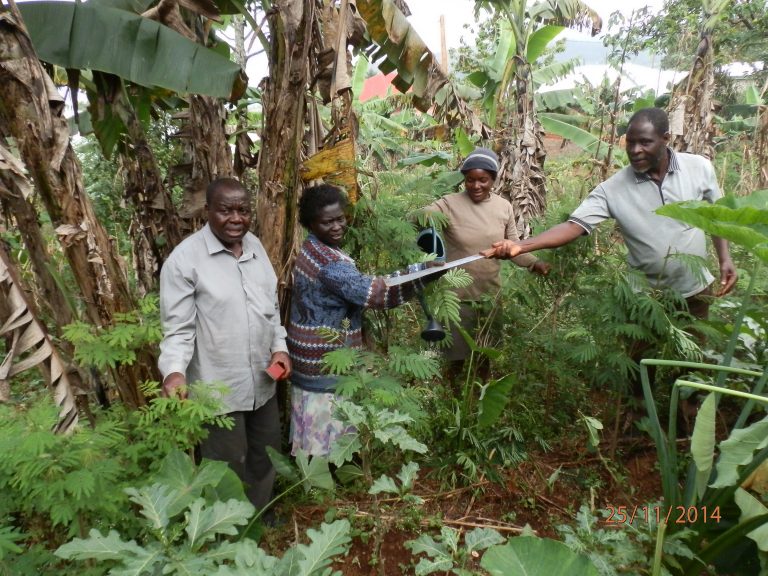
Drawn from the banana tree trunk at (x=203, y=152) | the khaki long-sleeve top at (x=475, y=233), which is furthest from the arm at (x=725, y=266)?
the banana tree trunk at (x=203, y=152)

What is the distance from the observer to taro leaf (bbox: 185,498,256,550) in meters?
1.49

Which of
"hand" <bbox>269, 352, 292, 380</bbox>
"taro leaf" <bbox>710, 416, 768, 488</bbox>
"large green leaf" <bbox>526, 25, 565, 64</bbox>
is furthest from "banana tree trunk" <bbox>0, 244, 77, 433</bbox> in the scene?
"large green leaf" <bbox>526, 25, 565, 64</bbox>

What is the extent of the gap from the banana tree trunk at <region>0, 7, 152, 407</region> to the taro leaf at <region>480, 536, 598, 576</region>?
184 cm

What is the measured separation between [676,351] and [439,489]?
1.44 metres

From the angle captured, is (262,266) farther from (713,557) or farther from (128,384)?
(713,557)

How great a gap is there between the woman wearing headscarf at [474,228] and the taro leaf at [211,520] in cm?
222

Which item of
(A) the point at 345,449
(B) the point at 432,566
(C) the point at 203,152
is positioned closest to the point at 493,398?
(A) the point at 345,449

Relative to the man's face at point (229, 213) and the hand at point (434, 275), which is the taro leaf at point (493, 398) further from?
the man's face at point (229, 213)

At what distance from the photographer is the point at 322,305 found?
2.60 meters

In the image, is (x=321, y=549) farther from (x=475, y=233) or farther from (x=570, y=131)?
(x=570, y=131)

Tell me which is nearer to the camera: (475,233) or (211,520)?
(211,520)

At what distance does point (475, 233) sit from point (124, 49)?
2.38 m

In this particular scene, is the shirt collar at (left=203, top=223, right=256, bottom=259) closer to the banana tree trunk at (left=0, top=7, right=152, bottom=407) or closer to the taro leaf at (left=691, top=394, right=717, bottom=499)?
the banana tree trunk at (left=0, top=7, right=152, bottom=407)

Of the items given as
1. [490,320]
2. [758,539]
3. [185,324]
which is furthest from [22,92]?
[758,539]
